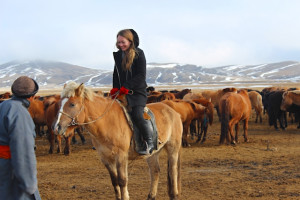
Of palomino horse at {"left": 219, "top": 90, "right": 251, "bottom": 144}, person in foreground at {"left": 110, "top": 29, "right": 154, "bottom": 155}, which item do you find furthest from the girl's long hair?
palomino horse at {"left": 219, "top": 90, "right": 251, "bottom": 144}

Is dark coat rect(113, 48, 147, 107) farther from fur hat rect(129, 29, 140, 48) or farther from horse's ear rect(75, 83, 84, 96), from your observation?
horse's ear rect(75, 83, 84, 96)

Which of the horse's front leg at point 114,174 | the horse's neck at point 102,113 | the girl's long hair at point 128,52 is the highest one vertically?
the girl's long hair at point 128,52

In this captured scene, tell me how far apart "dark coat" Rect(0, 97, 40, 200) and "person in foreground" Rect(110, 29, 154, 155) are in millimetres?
1971

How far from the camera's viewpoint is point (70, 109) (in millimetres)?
4070

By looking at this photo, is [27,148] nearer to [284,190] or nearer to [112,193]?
[112,193]

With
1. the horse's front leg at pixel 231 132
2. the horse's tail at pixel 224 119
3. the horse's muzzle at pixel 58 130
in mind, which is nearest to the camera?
the horse's muzzle at pixel 58 130

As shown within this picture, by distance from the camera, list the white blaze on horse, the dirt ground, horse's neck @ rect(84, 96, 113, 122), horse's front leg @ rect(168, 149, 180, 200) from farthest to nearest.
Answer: the white blaze on horse, the dirt ground, horse's front leg @ rect(168, 149, 180, 200), horse's neck @ rect(84, 96, 113, 122)

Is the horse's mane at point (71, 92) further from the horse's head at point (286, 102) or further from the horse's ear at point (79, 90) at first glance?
the horse's head at point (286, 102)

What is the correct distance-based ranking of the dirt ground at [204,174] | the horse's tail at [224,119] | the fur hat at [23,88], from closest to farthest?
1. the fur hat at [23,88]
2. the dirt ground at [204,174]
3. the horse's tail at [224,119]

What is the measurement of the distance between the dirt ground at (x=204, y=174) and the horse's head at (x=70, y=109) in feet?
8.71

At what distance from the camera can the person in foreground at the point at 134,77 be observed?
4539 millimetres

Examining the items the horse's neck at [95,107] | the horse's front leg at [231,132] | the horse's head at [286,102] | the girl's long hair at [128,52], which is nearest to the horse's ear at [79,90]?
the horse's neck at [95,107]

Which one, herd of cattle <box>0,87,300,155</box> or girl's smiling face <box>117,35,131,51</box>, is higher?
girl's smiling face <box>117,35,131,51</box>

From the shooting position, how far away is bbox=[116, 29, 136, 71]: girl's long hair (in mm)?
4535
